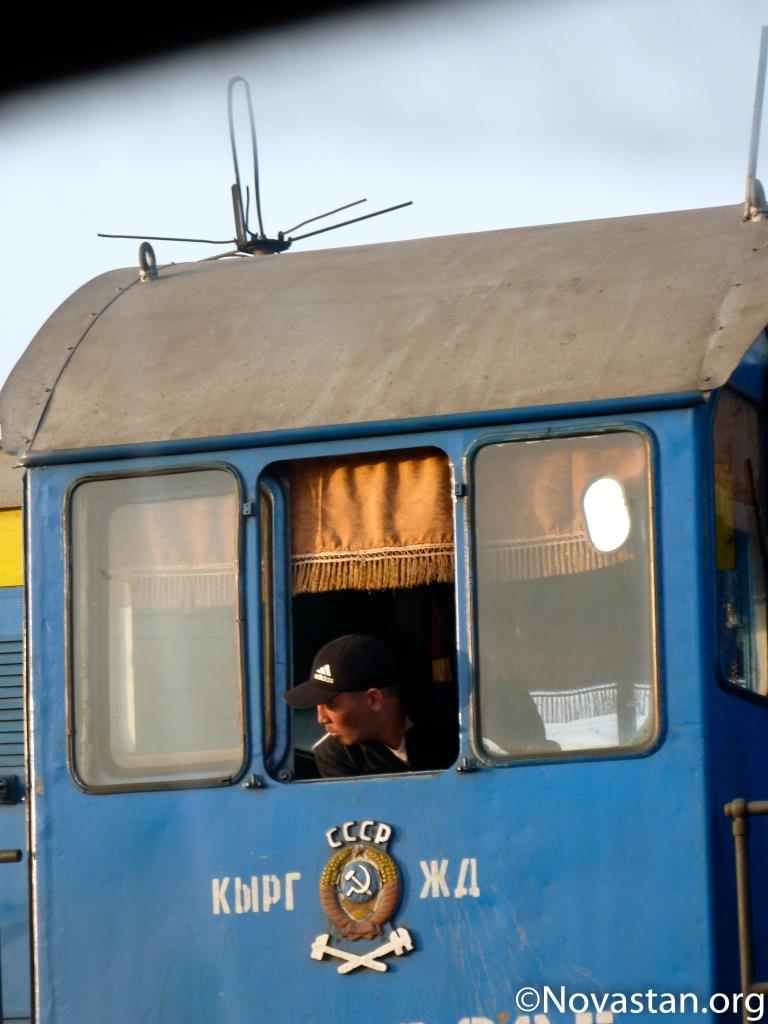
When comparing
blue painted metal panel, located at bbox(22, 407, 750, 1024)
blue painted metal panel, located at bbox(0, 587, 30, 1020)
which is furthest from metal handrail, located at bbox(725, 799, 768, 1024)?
blue painted metal panel, located at bbox(0, 587, 30, 1020)

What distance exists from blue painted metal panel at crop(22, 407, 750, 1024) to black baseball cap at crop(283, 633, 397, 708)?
17 centimetres

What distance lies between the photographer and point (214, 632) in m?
5.49

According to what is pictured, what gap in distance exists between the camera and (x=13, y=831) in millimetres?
6863

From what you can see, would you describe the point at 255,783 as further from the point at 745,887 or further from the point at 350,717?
the point at 745,887

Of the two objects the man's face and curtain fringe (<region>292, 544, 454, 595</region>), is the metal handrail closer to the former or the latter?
curtain fringe (<region>292, 544, 454, 595</region>)

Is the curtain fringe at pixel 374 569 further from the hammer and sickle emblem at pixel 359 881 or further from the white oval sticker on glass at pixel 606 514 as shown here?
the hammer and sickle emblem at pixel 359 881

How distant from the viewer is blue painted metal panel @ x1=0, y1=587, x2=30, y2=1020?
6664 millimetres

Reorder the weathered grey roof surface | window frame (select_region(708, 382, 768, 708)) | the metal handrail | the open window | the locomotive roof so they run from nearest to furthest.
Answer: the metal handrail
window frame (select_region(708, 382, 768, 708))
the locomotive roof
the open window
the weathered grey roof surface

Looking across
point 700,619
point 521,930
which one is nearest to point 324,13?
point 700,619

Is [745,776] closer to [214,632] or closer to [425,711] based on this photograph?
[425,711]

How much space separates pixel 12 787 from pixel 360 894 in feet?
7.38

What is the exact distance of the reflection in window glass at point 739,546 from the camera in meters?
5.18

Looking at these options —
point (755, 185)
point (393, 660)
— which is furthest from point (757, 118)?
point (393, 660)

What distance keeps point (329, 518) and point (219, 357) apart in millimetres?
758
